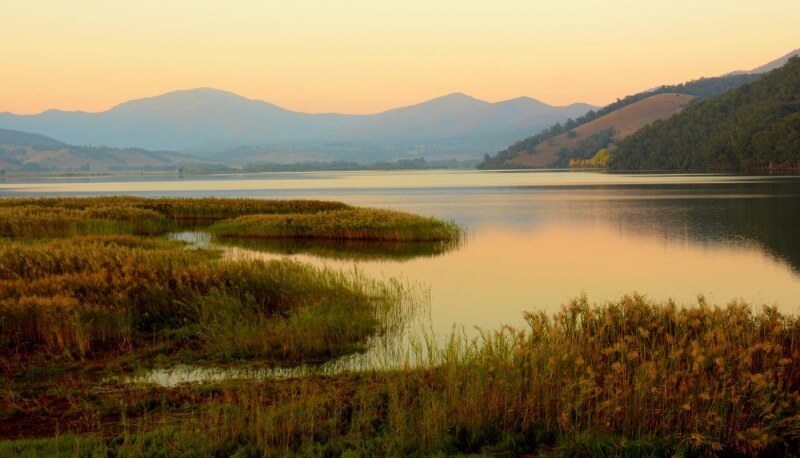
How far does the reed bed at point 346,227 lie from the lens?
168 ft

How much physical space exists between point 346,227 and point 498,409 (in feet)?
130

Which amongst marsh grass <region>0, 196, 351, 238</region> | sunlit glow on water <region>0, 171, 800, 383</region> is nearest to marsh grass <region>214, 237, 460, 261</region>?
sunlit glow on water <region>0, 171, 800, 383</region>

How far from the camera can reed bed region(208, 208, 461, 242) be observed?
168 feet

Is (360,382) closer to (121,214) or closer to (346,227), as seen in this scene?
(346,227)

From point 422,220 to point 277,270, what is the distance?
27.7m

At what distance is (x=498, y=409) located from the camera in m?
12.9

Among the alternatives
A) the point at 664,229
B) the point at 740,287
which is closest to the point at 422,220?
the point at 664,229

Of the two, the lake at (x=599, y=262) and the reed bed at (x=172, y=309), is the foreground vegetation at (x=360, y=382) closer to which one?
the reed bed at (x=172, y=309)

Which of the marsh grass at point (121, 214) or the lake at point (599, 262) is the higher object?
the marsh grass at point (121, 214)

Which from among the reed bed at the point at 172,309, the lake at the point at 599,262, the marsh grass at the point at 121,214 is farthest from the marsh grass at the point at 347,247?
the reed bed at the point at 172,309

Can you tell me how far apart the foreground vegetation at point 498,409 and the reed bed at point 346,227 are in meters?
35.6

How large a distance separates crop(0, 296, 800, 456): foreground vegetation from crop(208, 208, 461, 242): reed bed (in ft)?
117

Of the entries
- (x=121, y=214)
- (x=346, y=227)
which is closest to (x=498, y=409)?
(x=346, y=227)

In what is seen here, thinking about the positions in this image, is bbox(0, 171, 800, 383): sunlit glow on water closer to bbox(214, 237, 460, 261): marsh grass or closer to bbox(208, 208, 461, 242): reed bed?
bbox(214, 237, 460, 261): marsh grass
